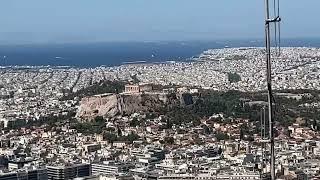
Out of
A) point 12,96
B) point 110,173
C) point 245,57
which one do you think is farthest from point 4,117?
point 245,57

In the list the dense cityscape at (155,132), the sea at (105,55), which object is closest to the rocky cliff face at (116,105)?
the dense cityscape at (155,132)

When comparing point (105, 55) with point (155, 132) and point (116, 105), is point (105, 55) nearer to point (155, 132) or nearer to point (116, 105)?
point (116, 105)

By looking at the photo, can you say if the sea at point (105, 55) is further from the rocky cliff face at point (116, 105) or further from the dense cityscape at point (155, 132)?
the rocky cliff face at point (116, 105)

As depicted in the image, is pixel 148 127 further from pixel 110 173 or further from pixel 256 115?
pixel 110 173

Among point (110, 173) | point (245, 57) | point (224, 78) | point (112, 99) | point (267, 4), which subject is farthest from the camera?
point (245, 57)

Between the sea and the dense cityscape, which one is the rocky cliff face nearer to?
the dense cityscape

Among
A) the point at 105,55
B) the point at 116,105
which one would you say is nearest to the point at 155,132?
the point at 116,105

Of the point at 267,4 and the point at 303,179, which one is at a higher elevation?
the point at 267,4
